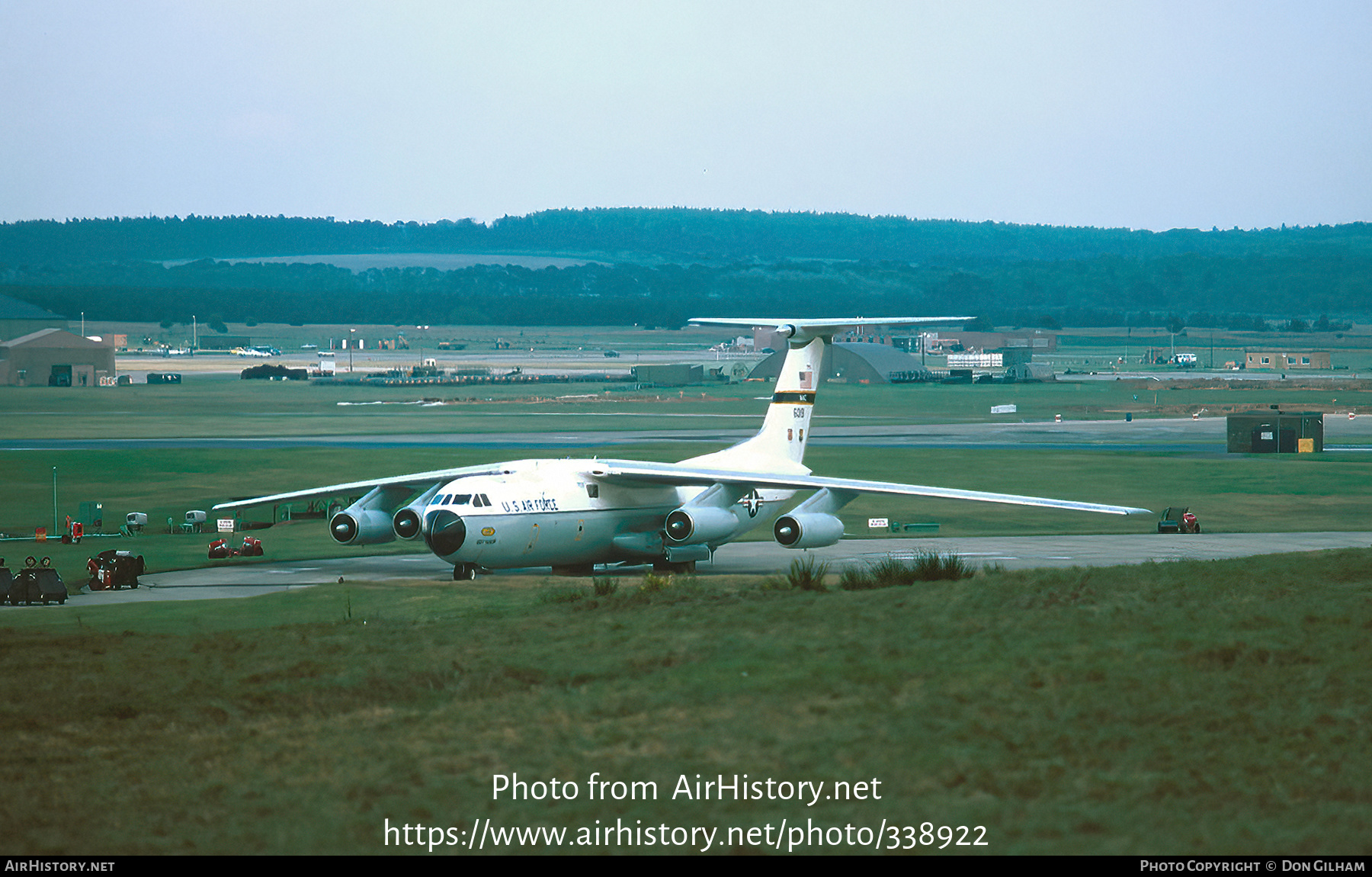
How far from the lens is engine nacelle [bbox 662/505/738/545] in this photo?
39.1m

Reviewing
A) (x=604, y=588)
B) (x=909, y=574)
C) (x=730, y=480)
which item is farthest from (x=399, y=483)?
(x=909, y=574)

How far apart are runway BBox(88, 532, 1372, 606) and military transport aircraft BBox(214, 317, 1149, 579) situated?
112 cm

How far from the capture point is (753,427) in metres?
95.6

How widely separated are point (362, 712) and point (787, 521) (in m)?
23.1

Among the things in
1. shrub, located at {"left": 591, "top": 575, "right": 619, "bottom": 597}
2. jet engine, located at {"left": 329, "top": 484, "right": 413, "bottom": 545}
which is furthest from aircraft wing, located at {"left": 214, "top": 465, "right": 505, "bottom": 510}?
shrub, located at {"left": 591, "top": 575, "right": 619, "bottom": 597}

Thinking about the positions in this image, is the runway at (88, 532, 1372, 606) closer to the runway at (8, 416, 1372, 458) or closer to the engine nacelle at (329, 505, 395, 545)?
the engine nacelle at (329, 505, 395, 545)

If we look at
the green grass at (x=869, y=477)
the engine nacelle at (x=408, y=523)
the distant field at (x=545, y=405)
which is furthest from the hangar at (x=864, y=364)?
the engine nacelle at (x=408, y=523)

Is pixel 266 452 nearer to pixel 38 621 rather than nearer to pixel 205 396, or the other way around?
pixel 38 621

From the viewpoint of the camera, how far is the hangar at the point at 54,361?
124m

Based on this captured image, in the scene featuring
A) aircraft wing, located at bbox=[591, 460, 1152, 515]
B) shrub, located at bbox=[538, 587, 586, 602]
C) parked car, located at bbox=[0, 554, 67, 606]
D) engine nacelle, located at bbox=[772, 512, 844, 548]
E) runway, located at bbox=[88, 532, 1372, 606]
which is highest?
aircraft wing, located at bbox=[591, 460, 1152, 515]

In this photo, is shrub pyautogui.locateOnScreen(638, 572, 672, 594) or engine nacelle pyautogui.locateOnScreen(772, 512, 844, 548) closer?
shrub pyautogui.locateOnScreen(638, 572, 672, 594)

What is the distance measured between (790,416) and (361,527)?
14047mm

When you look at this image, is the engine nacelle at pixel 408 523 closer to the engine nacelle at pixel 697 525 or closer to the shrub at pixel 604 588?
the engine nacelle at pixel 697 525

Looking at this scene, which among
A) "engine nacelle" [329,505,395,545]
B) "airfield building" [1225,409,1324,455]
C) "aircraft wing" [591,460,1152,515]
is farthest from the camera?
"airfield building" [1225,409,1324,455]
